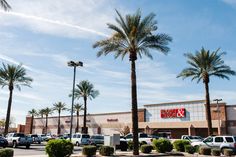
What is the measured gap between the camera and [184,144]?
32.2 metres

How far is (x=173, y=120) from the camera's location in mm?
68000

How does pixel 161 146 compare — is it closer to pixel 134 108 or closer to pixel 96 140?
pixel 134 108

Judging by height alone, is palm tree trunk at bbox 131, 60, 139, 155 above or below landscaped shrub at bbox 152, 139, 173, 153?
above

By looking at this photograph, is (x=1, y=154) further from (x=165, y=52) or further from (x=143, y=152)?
(x=165, y=52)

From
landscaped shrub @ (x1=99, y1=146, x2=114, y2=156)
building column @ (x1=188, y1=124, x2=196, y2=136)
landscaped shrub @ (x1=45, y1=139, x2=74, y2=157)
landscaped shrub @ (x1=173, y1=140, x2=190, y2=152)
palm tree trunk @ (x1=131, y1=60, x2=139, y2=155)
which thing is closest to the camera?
landscaped shrub @ (x1=45, y1=139, x2=74, y2=157)

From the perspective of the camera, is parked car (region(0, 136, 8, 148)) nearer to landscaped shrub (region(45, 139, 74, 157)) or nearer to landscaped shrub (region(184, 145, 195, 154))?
landscaped shrub (region(45, 139, 74, 157))

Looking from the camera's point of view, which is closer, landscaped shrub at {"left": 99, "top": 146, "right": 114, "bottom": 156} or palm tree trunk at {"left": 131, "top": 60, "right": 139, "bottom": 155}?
landscaped shrub at {"left": 99, "top": 146, "right": 114, "bottom": 156}

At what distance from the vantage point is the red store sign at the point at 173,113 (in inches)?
2622

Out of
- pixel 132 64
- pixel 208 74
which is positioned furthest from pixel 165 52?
pixel 208 74

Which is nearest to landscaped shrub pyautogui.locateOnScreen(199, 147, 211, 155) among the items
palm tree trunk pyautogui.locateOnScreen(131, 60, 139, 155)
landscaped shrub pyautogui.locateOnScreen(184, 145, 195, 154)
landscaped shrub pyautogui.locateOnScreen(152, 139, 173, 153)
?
landscaped shrub pyautogui.locateOnScreen(184, 145, 195, 154)

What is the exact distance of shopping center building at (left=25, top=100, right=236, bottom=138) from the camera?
59844 mm

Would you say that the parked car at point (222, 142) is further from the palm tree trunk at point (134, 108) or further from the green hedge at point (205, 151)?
the palm tree trunk at point (134, 108)

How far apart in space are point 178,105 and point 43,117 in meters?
50.8

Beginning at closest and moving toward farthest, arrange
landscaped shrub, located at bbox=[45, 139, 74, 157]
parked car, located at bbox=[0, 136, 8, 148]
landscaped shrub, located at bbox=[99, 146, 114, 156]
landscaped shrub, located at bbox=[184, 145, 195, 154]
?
landscaped shrub, located at bbox=[45, 139, 74, 157] < landscaped shrub, located at bbox=[99, 146, 114, 156] < landscaped shrub, located at bbox=[184, 145, 195, 154] < parked car, located at bbox=[0, 136, 8, 148]
